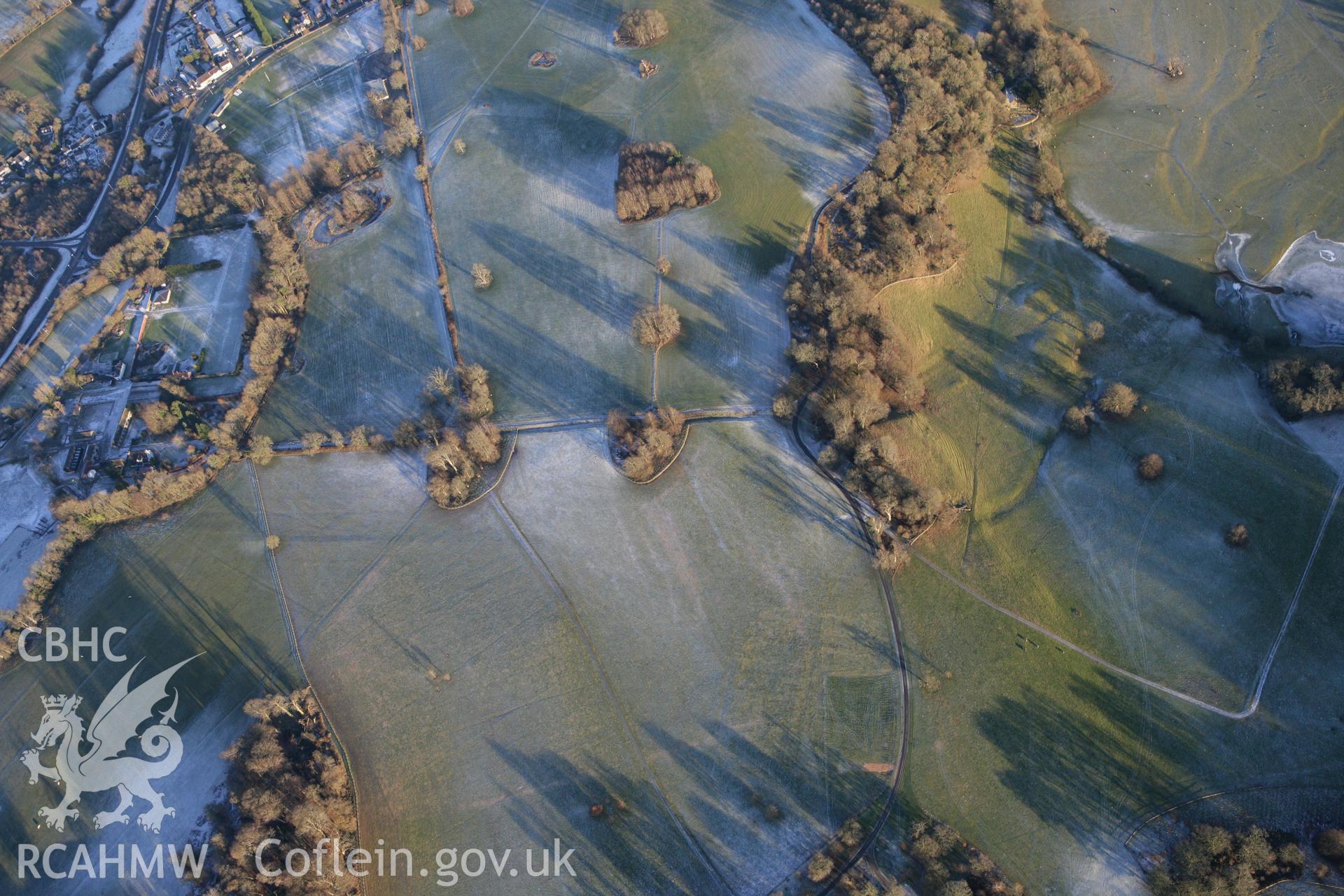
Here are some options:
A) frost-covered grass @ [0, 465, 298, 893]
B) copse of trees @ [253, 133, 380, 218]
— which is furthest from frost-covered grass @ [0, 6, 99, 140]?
frost-covered grass @ [0, 465, 298, 893]

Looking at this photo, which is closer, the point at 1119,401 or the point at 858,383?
the point at 1119,401

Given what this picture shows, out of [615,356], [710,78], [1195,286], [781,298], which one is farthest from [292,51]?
[1195,286]

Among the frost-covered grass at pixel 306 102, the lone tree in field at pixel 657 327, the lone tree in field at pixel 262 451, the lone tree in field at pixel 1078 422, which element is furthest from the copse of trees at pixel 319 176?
the lone tree in field at pixel 1078 422

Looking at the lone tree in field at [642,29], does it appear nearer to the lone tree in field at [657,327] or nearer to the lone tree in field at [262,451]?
the lone tree in field at [657,327]

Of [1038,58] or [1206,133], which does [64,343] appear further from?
[1206,133]

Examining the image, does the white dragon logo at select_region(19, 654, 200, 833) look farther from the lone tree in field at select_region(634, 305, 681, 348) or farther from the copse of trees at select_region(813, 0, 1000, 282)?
the copse of trees at select_region(813, 0, 1000, 282)

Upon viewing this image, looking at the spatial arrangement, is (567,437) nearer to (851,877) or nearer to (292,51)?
(851,877)

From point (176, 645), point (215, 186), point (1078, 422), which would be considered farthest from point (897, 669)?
point (215, 186)
